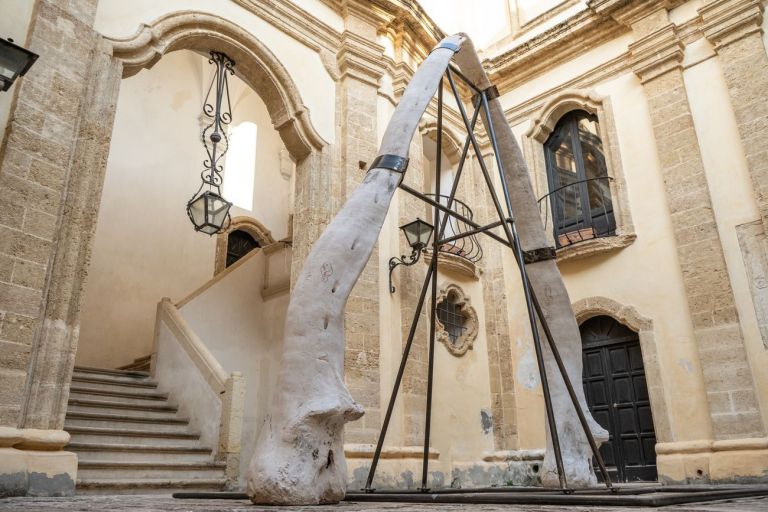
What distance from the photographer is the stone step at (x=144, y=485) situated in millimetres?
4883

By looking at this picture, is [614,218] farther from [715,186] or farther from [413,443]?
[413,443]

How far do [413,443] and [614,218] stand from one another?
4.01 meters

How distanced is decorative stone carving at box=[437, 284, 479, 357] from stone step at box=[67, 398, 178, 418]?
3449 millimetres

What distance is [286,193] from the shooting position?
547 inches

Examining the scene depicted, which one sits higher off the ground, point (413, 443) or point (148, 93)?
point (148, 93)

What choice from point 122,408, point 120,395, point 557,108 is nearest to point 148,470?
point 122,408

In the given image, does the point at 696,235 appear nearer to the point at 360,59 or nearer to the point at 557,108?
the point at 557,108

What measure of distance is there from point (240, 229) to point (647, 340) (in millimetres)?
8516

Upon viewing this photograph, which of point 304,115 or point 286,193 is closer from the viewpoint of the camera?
point 304,115

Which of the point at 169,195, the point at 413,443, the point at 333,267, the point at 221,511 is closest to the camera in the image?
the point at 221,511

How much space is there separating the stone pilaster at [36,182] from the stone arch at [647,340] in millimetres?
5404

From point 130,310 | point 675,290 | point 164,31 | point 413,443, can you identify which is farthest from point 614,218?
point 130,310

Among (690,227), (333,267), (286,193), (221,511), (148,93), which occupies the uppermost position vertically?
(148,93)

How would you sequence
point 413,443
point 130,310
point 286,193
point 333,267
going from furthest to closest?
point 286,193 → point 130,310 → point 413,443 → point 333,267
